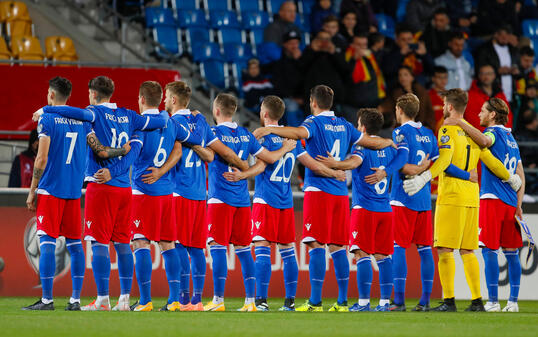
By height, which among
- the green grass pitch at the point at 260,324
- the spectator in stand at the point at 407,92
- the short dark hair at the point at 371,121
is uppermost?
the spectator in stand at the point at 407,92

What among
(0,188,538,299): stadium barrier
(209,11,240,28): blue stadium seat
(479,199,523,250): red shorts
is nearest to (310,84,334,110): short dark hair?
(479,199,523,250): red shorts

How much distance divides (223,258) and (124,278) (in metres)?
1.09

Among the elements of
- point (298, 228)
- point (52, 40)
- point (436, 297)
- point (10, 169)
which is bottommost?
point (436, 297)

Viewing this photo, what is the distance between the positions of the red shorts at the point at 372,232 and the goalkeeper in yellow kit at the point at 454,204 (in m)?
0.47

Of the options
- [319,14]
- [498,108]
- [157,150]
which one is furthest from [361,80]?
[157,150]

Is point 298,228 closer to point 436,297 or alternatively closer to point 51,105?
point 436,297

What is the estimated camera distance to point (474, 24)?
2166 cm

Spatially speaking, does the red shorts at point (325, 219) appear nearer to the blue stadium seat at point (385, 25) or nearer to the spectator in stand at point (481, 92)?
the spectator in stand at point (481, 92)

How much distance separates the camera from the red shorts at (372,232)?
10984 mm

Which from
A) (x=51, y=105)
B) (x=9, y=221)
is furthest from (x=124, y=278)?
(x=9, y=221)

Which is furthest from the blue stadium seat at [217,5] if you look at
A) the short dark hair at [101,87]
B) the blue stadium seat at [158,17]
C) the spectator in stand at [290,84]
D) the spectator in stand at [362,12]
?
the short dark hair at [101,87]

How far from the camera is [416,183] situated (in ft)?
35.9

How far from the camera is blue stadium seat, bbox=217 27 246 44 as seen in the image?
1988 cm

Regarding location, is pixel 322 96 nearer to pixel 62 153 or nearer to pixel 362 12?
pixel 62 153
